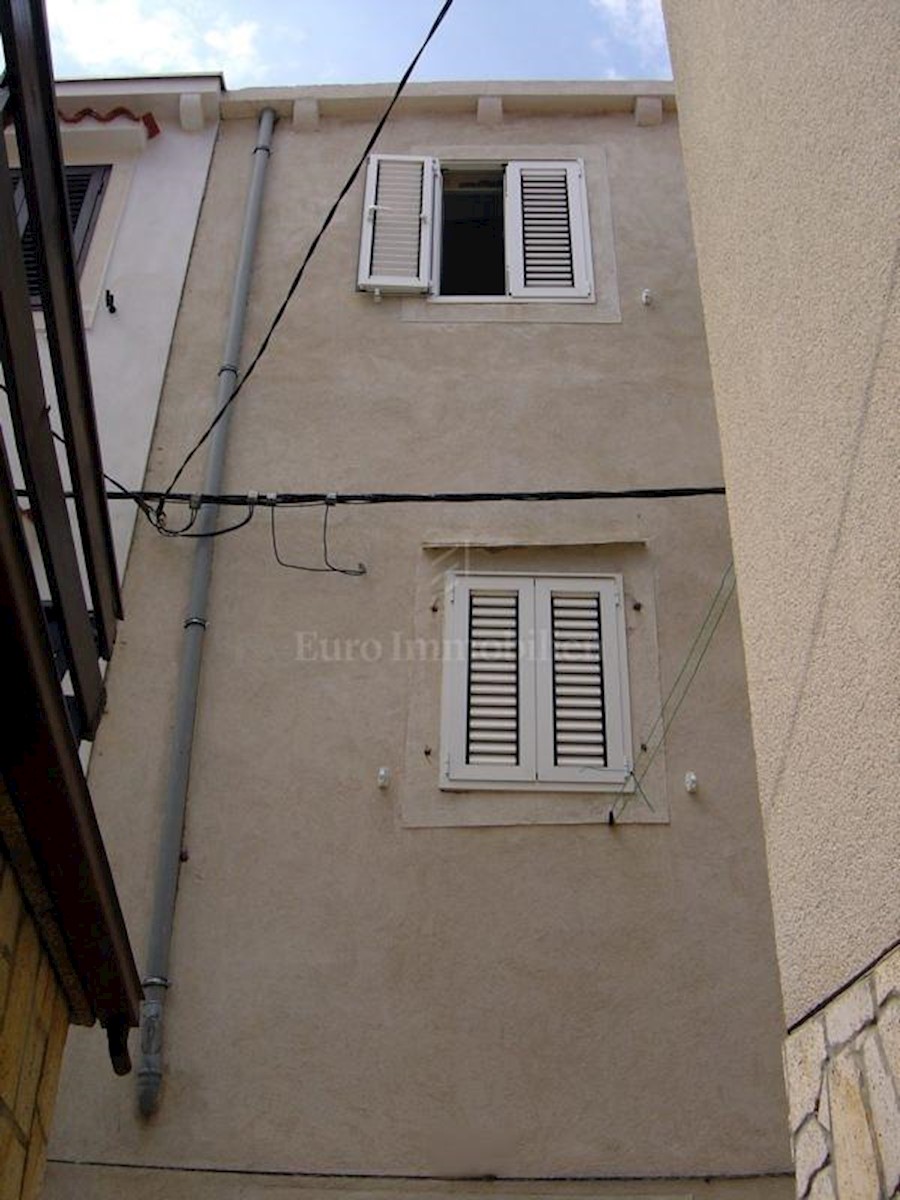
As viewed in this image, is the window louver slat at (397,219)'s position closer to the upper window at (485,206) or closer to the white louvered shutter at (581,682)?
the upper window at (485,206)

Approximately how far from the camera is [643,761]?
21.8 feet

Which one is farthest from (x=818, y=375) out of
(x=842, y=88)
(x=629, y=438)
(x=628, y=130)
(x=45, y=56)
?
(x=628, y=130)

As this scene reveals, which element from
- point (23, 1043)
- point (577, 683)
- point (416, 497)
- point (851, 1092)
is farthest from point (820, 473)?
point (416, 497)

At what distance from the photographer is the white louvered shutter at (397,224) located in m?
9.01

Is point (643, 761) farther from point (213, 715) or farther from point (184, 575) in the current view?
point (184, 575)

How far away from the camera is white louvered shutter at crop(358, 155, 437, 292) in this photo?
9.01m

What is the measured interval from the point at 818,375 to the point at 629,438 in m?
4.72

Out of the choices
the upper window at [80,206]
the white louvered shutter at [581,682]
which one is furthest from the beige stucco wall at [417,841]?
the upper window at [80,206]

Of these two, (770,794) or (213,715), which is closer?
(770,794)

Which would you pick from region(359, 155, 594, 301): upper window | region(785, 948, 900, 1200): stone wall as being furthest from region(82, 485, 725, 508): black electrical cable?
region(785, 948, 900, 1200): stone wall

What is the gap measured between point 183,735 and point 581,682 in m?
2.13

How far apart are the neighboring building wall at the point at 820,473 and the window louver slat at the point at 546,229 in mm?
4842

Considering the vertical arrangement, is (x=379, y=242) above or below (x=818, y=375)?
above

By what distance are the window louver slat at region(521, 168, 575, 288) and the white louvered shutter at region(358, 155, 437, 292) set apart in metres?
0.71
